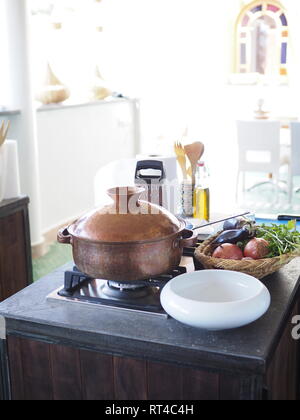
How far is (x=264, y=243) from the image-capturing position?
1233 millimetres

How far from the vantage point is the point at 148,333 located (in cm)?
99

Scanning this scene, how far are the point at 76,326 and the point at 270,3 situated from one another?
5.88 metres

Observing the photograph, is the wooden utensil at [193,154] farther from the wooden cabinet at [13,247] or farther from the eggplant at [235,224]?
the wooden cabinet at [13,247]

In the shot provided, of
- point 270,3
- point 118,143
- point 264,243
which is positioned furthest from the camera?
point 270,3

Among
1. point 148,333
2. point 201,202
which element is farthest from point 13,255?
point 148,333

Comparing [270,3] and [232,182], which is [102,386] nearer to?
[232,182]

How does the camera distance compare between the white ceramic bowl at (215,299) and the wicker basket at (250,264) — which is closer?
the white ceramic bowl at (215,299)

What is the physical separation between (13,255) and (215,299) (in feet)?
5.01

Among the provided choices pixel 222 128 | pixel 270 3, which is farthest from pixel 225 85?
pixel 270 3

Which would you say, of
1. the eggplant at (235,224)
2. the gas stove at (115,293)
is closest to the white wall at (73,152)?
the eggplant at (235,224)

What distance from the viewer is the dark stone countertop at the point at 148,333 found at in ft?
3.04

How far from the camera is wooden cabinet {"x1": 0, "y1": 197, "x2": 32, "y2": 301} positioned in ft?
7.63

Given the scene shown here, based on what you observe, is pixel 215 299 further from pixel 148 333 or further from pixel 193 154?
pixel 193 154

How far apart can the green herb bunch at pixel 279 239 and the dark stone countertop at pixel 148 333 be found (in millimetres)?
111
